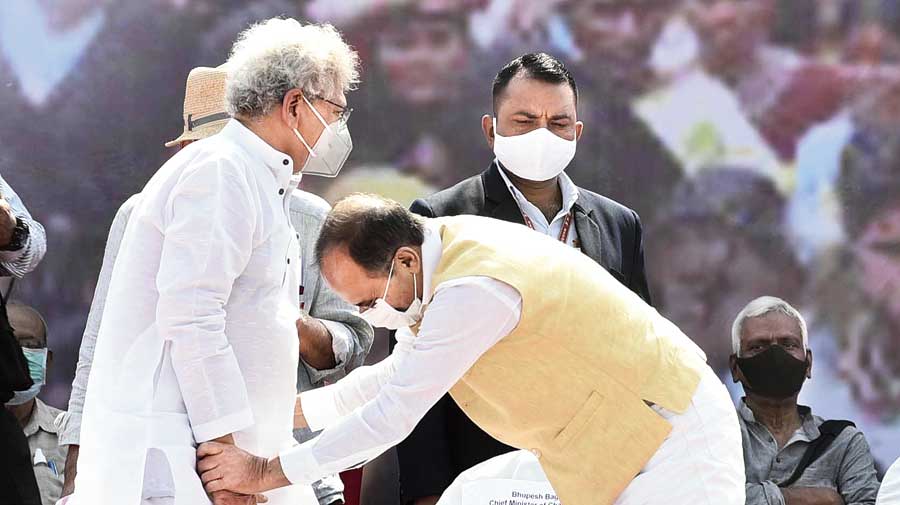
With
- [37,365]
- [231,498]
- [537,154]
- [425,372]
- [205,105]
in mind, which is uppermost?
[537,154]

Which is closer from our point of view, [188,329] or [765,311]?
[188,329]

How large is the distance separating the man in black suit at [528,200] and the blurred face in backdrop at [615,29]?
0.63 meters

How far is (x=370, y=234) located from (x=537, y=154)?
3.93ft

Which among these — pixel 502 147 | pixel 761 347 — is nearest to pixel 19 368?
pixel 502 147

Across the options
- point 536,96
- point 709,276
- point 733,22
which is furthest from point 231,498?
point 733,22

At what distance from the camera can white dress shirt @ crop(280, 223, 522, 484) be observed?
2.98m

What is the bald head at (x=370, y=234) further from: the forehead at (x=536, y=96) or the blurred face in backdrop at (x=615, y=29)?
the blurred face in backdrop at (x=615, y=29)

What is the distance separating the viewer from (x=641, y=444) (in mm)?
3037

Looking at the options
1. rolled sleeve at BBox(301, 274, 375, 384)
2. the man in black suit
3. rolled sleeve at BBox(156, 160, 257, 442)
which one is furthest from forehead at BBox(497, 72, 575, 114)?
rolled sleeve at BBox(156, 160, 257, 442)

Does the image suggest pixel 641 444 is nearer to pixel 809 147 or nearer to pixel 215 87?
pixel 215 87

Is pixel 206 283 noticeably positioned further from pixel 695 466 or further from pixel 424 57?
pixel 424 57

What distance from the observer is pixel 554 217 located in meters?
4.22

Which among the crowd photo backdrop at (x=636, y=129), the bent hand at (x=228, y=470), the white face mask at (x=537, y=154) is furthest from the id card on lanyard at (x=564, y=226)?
the bent hand at (x=228, y=470)

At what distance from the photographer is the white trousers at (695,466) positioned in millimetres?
→ 3016
